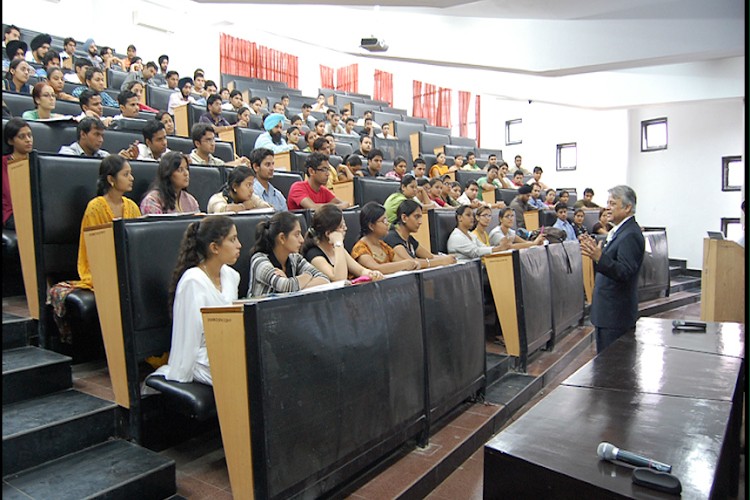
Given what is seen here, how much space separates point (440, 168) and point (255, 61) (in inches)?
202

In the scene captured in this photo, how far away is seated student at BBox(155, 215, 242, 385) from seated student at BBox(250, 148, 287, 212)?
1277 mm

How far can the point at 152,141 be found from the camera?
9.39ft

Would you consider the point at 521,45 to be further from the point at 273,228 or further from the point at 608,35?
the point at 273,228

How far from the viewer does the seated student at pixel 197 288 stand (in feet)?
5.13

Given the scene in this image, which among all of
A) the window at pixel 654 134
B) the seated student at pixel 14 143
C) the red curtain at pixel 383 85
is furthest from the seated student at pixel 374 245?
the red curtain at pixel 383 85

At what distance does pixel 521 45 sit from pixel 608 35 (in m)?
0.85

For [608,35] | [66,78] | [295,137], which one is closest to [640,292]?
[608,35]

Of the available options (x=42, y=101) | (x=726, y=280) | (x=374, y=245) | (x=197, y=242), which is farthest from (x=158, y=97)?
(x=726, y=280)

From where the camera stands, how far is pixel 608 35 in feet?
16.5

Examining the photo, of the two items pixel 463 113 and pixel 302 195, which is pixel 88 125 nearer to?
pixel 302 195

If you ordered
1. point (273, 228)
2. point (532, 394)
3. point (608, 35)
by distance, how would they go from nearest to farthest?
1. point (273, 228)
2. point (532, 394)
3. point (608, 35)

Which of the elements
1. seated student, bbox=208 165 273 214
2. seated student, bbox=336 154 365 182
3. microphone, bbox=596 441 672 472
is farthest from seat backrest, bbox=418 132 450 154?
microphone, bbox=596 441 672 472

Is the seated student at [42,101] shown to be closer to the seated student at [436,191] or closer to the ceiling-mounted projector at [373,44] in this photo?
the seated student at [436,191]

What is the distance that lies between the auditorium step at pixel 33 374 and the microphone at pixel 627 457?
160 centimetres
